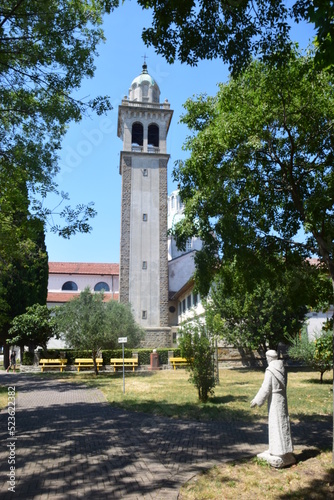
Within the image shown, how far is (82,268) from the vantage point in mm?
52469

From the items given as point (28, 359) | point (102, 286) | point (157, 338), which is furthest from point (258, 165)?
point (102, 286)

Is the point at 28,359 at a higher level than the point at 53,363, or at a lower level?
higher

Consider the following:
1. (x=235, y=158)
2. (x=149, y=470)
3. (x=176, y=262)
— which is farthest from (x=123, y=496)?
(x=176, y=262)


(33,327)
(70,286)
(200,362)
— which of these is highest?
(70,286)

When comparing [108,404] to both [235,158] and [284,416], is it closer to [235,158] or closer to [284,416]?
[284,416]

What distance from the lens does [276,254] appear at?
33.0ft

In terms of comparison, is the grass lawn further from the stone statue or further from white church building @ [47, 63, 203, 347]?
white church building @ [47, 63, 203, 347]

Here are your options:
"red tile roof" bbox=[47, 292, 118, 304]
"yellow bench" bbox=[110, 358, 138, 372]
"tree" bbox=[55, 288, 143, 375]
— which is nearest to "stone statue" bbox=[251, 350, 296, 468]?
"tree" bbox=[55, 288, 143, 375]

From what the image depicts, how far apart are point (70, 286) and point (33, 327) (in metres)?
23.0

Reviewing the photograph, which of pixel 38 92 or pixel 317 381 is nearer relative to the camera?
pixel 38 92

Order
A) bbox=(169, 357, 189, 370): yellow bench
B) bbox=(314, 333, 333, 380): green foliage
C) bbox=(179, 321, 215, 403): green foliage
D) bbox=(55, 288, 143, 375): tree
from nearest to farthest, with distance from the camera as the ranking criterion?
1. bbox=(179, 321, 215, 403): green foliage
2. bbox=(314, 333, 333, 380): green foliage
3. bbox=(55, 288, 143, 375): tree
4. bbox=(169, 357, 189, 370): yellow bench

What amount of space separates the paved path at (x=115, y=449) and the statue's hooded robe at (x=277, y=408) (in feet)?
2.78

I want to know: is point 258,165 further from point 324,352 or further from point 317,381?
point 317,381

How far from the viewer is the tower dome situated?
4341 centimetres
